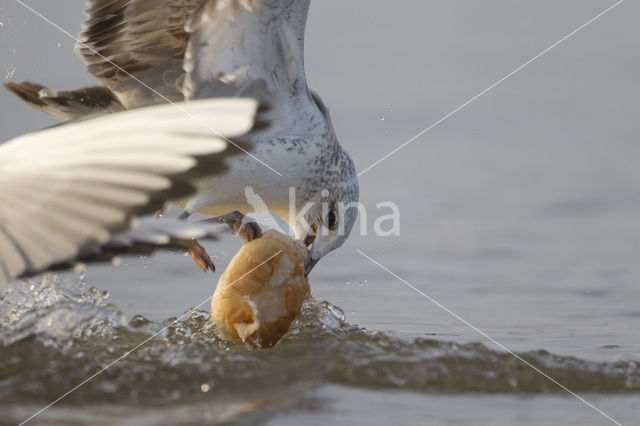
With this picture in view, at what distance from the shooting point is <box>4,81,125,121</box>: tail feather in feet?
17.4

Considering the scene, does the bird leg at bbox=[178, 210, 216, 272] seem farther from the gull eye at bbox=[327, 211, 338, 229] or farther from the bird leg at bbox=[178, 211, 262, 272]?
the gull eye at bbox=[327, 211, 338, 229]

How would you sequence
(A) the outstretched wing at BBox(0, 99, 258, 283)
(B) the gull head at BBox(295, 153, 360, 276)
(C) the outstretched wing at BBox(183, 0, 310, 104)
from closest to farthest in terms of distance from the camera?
(A) the outstretched wing at BBox(0, 99, 258, 283) < (C) the outstretched wing at BBox(183, 0, 310, 104) < (B) the gull head at BBox(295, 153, 360, 276)

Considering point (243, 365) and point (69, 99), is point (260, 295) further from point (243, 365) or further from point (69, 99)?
point (69, 99)

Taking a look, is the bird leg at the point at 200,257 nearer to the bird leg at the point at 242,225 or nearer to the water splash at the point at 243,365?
the bird leg at the point at 242,225

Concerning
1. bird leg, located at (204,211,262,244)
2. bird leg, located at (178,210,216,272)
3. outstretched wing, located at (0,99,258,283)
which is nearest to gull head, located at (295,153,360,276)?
bird leg, located at (204,211,262,244)

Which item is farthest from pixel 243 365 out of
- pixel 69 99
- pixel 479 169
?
pixel 479 169

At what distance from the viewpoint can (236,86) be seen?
4.86 m

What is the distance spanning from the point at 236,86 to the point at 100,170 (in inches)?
85.2

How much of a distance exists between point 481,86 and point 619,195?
243 centimetres

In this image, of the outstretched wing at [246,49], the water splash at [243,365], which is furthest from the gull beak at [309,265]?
the outstretched wing at [246,49]

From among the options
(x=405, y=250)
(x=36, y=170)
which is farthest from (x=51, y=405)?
(x=405, y=250)

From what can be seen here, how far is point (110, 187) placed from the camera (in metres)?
2.78

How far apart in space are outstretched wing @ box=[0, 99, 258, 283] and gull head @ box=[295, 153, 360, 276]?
7.67ft

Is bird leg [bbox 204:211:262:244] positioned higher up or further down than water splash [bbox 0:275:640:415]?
higher up
